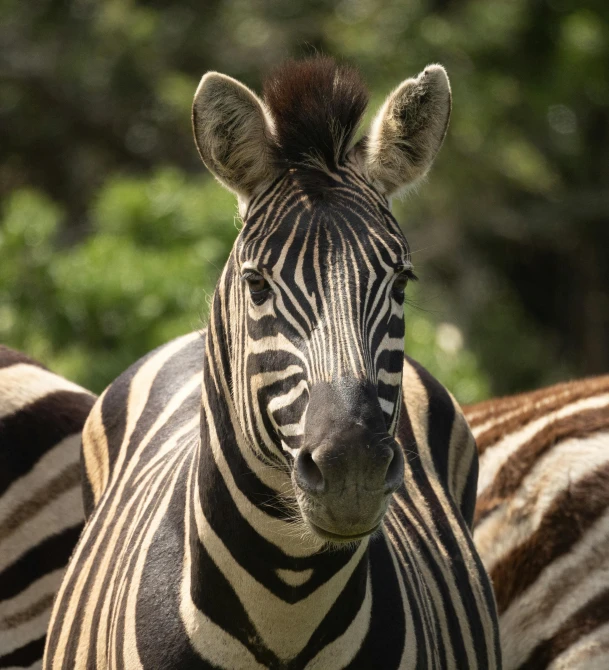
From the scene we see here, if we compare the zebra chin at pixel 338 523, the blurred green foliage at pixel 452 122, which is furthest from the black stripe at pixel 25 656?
the blurred green foliage at pixel 452 122

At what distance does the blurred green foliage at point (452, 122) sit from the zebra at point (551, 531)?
11458mm

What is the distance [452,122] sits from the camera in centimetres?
1758

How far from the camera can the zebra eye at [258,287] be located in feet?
10.6

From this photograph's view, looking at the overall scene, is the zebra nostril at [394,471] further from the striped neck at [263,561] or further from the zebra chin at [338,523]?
the striped neck at [263,561]

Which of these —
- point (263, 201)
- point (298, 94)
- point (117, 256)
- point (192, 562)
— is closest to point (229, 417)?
point (192, 562)

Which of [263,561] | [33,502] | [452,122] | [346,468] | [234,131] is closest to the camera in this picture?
[346,468]

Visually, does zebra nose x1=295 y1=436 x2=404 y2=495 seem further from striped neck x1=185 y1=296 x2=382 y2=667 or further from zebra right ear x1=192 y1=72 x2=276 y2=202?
zebra right ear x1=192 y1=72 x2=276 y2=202

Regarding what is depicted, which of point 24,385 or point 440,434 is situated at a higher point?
point 24,385

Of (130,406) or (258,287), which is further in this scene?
(130,406)

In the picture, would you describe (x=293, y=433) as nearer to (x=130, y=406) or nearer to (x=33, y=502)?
(x=130, y=406)

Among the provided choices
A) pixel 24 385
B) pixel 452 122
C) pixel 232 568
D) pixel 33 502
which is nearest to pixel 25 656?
pixel 33 502

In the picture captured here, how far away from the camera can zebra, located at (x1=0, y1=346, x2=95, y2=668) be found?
16.6 ft

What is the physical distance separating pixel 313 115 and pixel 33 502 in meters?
2.67

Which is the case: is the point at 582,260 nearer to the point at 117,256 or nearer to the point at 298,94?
the point at 117,256
